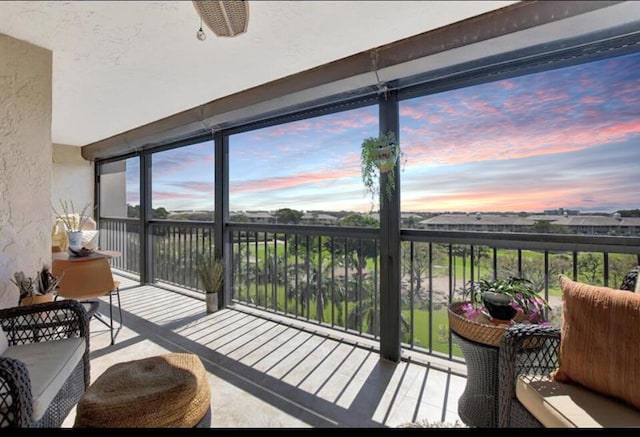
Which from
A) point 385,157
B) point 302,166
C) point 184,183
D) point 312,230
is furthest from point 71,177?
point 385,157

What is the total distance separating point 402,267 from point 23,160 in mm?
2931

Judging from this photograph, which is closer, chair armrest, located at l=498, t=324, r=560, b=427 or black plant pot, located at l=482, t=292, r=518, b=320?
chair armrest, located at l=498, t=324, r=560, b=427

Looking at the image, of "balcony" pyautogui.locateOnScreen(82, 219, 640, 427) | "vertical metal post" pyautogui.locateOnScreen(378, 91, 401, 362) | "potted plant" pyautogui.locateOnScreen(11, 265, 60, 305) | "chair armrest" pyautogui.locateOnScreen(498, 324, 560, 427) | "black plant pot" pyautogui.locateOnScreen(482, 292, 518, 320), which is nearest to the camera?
"chair armrest" pyautogui.locateOnScreen(498, 324, 560, 427)

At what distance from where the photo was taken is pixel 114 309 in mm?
3506

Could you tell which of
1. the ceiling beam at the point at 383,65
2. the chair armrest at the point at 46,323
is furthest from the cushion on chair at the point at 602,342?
the chair armrest at the point at 46,323

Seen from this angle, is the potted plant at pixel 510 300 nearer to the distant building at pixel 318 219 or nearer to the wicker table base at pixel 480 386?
the wicker table base at pixel 480 386

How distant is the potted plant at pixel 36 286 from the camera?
1.95 metres

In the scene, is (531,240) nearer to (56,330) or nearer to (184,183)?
(56,330)

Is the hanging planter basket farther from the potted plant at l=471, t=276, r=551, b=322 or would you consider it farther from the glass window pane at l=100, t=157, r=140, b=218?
the glass window pane at l=100, t=157, r=140, b=218

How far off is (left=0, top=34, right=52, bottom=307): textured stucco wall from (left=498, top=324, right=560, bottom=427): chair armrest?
3.02m

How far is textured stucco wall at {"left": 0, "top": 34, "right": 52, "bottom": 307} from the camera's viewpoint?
1.95 metres

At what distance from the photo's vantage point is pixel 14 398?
3.56ft

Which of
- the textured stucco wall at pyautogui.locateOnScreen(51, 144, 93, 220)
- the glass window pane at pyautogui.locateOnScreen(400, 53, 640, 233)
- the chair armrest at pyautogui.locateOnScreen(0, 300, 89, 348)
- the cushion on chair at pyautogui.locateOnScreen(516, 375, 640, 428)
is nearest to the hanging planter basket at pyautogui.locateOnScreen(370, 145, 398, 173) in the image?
the glass window pane at pyautogui.locateOnScreen(400, 53, 640, 233)
